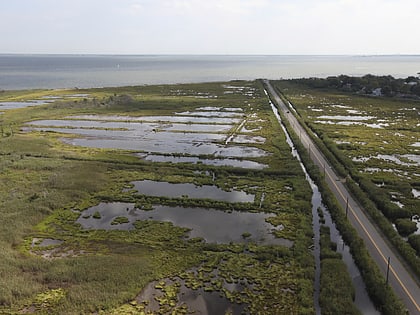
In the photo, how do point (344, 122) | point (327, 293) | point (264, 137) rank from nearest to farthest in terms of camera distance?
point (327, 293)
point (264, 137)
point (344, 122)

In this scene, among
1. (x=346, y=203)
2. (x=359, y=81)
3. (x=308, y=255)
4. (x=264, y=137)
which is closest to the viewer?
(x=308, y=255)

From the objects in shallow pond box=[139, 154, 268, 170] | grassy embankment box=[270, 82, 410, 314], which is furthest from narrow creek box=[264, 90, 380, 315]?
shallow pond box=[139, 154, 268, 170]

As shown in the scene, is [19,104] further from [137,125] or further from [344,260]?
[344,260]

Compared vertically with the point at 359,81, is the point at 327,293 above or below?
below

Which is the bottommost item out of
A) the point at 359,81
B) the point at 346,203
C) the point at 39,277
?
the point at 39,277

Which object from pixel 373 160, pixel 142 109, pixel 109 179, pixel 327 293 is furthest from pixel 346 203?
pixel 142 109

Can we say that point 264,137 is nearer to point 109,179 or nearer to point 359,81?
point 109,179

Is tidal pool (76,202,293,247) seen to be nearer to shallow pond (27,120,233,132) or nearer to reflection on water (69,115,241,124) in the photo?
shallow pond (27,120,233,132)
